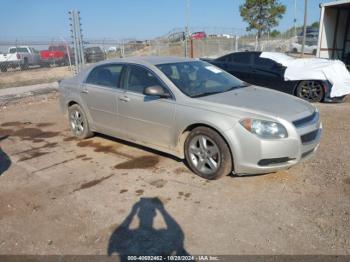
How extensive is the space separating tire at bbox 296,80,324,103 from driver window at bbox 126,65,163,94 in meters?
5.43

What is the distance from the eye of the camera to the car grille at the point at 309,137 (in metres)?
3.83

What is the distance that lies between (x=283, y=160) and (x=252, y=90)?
4.57ft

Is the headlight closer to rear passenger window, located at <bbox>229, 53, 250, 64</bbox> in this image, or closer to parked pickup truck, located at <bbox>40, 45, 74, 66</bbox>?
→ rear passenger window, located at <bbox>229, 53, 250, 64</bbox>

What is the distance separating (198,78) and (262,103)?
112 cm

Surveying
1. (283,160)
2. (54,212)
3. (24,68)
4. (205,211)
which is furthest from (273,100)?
(24,68)

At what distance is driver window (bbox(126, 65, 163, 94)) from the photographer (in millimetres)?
4680

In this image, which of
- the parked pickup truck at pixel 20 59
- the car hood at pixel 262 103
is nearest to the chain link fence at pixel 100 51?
the parked pickup truck at pixel 20 59

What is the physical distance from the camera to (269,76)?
9070 mm

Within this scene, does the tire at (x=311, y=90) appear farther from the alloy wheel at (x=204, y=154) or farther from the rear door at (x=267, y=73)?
the alloy wheel at (x=204, y=154)

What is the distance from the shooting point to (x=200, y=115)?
405 cm

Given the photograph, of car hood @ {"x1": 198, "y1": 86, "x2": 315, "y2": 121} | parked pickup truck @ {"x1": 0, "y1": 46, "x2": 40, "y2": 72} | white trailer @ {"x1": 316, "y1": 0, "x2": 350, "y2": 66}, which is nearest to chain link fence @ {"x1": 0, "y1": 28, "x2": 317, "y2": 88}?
parked pickup truck @ {"x1": 0, "y1": 46, "x2": 40, "y2": 72}

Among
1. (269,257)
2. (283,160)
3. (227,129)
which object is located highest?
(227,129)

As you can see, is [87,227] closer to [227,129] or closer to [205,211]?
[205,211]

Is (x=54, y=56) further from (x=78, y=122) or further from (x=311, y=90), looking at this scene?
(x=311, y=90)
